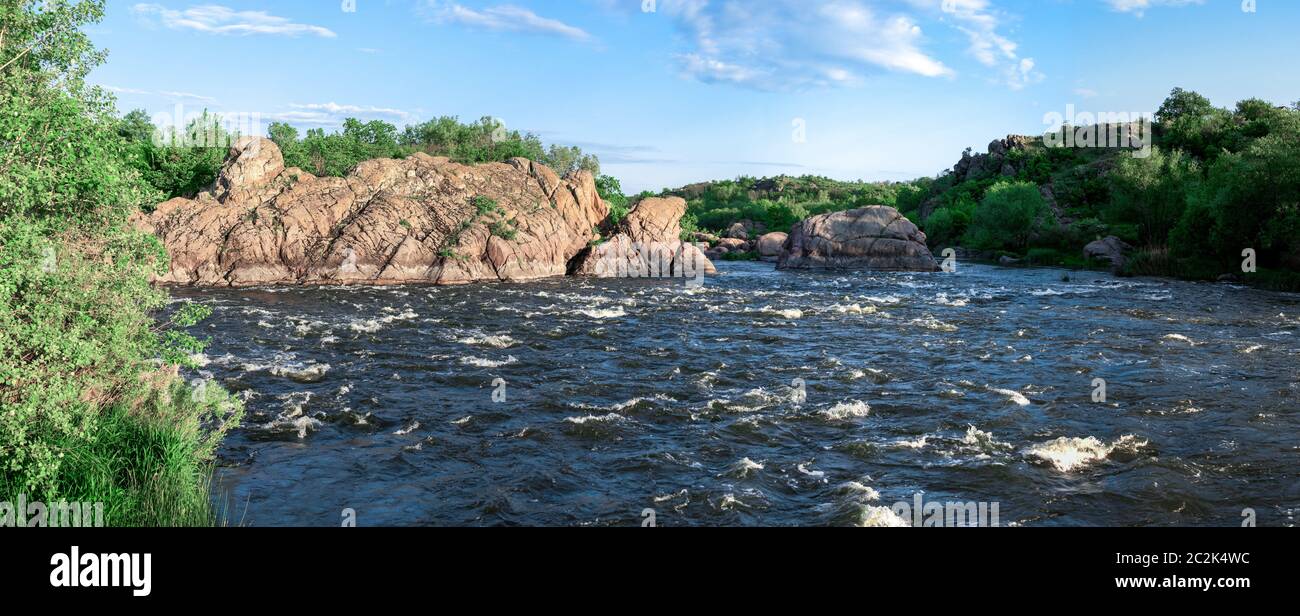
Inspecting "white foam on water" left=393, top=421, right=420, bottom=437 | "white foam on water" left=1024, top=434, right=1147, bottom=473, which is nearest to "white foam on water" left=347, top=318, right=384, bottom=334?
"white foam on water" left=393, top=421, right=420, bottom=437

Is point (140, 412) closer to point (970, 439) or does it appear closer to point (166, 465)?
point (166, 465)

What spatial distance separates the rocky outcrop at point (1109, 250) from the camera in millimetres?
69400

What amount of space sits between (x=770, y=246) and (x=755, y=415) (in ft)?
253

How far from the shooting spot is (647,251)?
68.2m

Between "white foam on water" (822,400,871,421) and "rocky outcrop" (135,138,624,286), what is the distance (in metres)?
41.3

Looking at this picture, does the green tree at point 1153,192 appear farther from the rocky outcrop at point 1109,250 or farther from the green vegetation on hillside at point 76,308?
the green vegetation on hillside at point 76,308

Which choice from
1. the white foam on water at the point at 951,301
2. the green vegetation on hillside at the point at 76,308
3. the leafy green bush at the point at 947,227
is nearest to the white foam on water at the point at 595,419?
the green vegetation on hillside at the point at 76,308

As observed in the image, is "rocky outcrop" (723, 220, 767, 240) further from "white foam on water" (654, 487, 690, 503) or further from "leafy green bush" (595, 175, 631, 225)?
"white foam on water" (654, 487, 690, 503)

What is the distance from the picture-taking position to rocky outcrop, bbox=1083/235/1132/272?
228 ft

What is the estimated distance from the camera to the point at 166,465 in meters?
13.4

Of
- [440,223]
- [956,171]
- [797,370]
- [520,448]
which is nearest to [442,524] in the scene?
[520,448]

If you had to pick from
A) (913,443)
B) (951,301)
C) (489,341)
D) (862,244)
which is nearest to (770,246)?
(862,244)

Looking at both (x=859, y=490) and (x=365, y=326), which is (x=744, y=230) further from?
(x=859, y=490)
